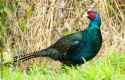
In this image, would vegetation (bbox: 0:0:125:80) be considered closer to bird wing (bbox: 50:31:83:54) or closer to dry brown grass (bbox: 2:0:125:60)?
dry brown grass (bbox: 2:0:125:60)

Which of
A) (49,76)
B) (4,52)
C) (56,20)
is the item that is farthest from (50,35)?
(49,76)

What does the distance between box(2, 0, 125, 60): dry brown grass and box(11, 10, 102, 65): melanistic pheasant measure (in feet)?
2.84

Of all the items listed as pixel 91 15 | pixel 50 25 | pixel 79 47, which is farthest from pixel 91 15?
pixel 50 25

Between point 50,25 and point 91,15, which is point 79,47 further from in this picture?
point 50,25

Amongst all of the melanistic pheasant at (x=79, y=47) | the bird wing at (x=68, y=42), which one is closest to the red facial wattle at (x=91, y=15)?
the melanistic pheasant at (x=79, y=47)

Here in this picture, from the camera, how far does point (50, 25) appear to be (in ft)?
27.8

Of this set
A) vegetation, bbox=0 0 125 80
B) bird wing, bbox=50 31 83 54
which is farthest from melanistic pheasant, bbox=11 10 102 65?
vegetation, bbox=0 0 125 80

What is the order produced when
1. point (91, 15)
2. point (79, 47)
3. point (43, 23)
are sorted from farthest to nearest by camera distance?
point (43, 23) → point (91, 15) → point (79, 47)

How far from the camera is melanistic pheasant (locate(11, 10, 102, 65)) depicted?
24.1 ft

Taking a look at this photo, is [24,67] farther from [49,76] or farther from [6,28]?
[49,76]

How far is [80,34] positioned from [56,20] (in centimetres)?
113

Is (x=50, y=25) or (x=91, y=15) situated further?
(x=50, y=25)

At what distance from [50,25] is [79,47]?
3.88ft

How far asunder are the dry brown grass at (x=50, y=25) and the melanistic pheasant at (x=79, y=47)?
864mm
